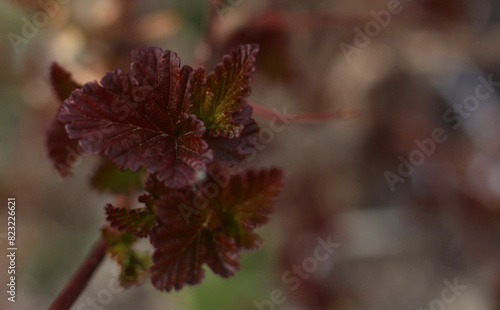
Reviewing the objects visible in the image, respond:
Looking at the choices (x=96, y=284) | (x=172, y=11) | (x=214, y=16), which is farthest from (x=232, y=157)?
(x=96, y=284)

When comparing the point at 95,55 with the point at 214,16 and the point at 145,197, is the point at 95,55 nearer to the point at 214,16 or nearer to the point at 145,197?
the point at 214,16

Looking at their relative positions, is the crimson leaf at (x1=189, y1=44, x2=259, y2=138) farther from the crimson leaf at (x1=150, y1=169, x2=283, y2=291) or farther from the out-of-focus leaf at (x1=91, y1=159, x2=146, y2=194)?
the out-of-focus leaf at (x1=91, y1=159, x2=146, y2=194)

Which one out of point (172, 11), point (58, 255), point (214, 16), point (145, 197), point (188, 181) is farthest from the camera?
point (58, 255)

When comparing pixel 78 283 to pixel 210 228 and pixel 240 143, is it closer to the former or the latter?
pixel 210 228

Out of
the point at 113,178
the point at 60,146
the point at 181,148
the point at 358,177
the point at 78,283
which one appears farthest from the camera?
the point at 358,177

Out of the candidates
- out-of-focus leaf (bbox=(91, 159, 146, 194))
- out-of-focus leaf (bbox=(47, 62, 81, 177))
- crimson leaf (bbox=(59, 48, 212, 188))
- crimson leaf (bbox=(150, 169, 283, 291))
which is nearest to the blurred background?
out-of-focus leaf (bbox=(91, 159, 146, 194))

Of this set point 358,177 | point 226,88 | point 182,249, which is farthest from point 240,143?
point 358,177
